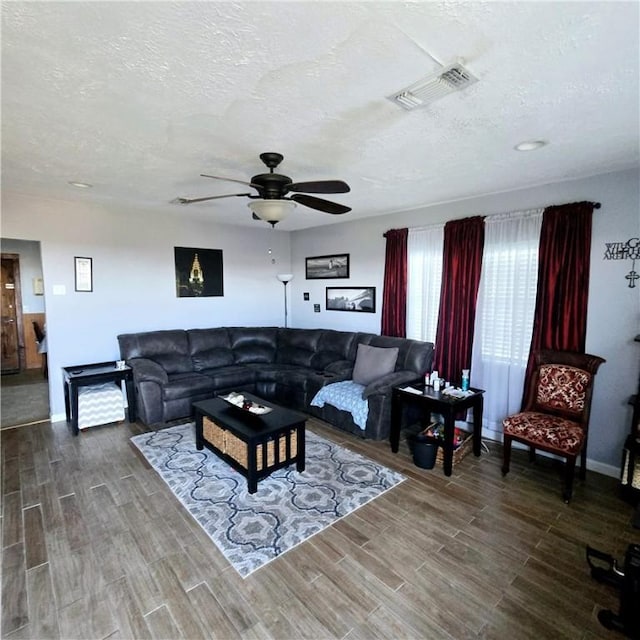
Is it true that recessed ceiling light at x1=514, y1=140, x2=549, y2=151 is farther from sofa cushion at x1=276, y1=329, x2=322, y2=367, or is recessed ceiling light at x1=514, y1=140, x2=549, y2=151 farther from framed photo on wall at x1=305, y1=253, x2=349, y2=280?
sofa cushion at x1=276, y1=329, x2=322, y2=367

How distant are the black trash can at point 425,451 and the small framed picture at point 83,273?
13.8 ft

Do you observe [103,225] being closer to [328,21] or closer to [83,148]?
[83,148]

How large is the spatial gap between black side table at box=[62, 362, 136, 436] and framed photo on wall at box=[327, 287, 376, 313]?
2.98 m

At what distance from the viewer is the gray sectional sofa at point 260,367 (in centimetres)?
398

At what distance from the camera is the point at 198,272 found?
17.4ft

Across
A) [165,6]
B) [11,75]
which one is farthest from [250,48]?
[11,75]

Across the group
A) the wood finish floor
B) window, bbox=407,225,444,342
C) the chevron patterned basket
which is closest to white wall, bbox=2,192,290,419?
the chevron patterned basket

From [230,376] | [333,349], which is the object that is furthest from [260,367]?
[333,349]

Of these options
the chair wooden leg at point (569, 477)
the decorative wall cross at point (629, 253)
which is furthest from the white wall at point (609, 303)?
the chair wooden leg at point (569, 477)

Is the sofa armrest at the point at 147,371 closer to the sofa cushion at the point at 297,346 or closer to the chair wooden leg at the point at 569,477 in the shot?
the sofa cushion at the point at 297,346

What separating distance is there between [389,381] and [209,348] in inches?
108

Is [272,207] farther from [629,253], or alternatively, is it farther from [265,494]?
[629,253]

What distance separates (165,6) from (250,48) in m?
0.33

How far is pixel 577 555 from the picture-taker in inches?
84.6
